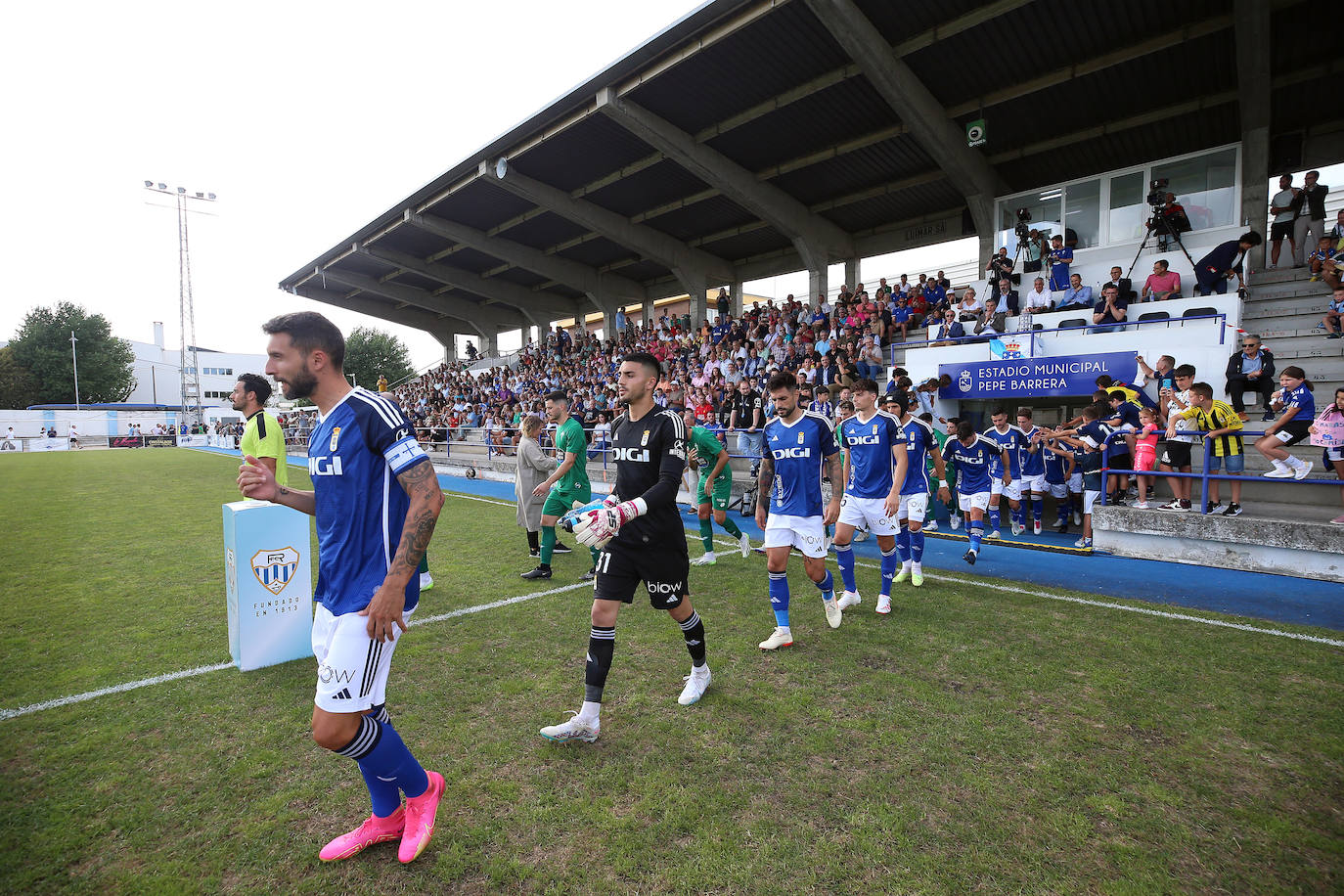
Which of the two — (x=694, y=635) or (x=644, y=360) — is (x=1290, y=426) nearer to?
(x=694, y=635)

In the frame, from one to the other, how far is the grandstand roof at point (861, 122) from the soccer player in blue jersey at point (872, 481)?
1137cm

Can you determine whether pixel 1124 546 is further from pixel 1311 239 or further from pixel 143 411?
pixel 143 411

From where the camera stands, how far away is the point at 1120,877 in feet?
8.71

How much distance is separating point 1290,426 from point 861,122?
543 inches

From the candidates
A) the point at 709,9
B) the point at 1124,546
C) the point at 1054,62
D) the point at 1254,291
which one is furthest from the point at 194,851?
the point at 1054,62

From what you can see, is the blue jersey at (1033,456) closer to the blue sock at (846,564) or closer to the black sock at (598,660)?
the blue sock at (846,564)

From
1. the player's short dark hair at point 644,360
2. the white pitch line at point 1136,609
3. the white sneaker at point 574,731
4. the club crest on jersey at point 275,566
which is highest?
the player's short dark hair at point 644,360

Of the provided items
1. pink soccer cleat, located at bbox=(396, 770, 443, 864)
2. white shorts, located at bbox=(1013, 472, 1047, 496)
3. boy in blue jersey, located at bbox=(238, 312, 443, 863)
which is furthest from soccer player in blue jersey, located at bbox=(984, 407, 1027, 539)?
boy in blue jersey, located at bbox=(238, 312, 443, 863)

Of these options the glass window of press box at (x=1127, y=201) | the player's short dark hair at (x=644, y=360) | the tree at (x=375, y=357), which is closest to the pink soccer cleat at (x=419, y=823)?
the player's short dark hair at (x=644, y=360)

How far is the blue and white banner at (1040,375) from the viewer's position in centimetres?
1145

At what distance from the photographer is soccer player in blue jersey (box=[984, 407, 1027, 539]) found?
9781 mm

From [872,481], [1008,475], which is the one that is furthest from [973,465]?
[872,481]

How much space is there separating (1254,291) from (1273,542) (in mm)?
9129

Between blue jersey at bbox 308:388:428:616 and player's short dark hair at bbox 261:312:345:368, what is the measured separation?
28cm
